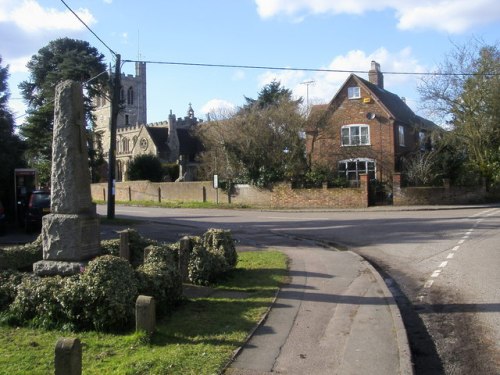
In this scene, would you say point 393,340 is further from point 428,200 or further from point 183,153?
point 183,153

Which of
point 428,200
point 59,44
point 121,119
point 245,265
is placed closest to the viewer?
point 245,265

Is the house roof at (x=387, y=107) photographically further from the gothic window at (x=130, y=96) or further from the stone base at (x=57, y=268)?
the gothic window at (x=130, y=96)

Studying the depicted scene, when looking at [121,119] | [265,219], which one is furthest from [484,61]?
[121,119]

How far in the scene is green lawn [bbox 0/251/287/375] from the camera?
16.6 feet

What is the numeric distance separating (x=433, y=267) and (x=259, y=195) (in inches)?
1041

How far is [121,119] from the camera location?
320ft

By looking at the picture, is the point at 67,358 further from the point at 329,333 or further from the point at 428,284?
the point at 428,284

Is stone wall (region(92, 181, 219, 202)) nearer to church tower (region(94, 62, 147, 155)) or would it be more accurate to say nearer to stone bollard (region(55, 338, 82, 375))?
stone bollard (region(55, 338, 82, 375))

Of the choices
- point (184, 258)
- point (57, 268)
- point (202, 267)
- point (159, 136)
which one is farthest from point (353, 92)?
point (159, 136)

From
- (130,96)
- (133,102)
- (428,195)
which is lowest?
(428,195)

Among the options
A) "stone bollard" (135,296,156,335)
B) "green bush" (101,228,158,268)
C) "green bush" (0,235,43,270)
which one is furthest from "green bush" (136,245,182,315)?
"green bush" (0,235,43,270)

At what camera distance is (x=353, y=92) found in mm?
41719

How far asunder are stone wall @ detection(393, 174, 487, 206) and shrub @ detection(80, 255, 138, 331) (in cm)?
2903

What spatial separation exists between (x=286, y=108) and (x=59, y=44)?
29.9 m
